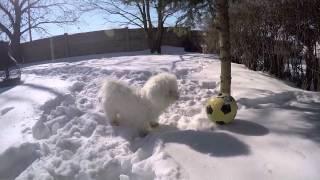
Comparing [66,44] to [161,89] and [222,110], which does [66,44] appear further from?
[222,110]

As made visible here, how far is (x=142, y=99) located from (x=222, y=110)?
49.0 inches

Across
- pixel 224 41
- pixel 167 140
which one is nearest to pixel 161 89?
pixel 167 140

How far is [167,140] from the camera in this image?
17.9 feet

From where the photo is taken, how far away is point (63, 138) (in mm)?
5898

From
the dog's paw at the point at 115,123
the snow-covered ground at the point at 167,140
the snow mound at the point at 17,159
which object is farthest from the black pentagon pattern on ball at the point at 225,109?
the snow mound at the point at 17,159

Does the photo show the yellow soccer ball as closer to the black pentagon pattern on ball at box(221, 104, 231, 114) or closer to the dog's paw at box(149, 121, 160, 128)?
the black pentagon pattern on ball at box(221, 104, 231, 114)

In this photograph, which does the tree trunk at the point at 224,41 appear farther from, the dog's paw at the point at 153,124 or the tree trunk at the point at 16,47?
the tree trunk at the point at 16,47

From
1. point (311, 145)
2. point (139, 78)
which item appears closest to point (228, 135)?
point (311, 145)

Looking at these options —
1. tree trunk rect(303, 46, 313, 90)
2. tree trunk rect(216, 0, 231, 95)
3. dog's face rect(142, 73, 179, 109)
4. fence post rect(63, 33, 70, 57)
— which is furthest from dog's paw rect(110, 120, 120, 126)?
fence post rect(63, 33, 70, 57)

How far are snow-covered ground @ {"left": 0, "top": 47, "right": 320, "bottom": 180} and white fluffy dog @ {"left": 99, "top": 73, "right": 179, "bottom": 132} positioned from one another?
233mm

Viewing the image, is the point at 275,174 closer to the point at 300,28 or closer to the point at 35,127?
the point at 35,127

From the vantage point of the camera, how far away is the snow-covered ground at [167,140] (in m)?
4.57

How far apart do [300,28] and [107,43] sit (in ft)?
58.8

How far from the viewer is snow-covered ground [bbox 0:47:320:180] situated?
457cm
